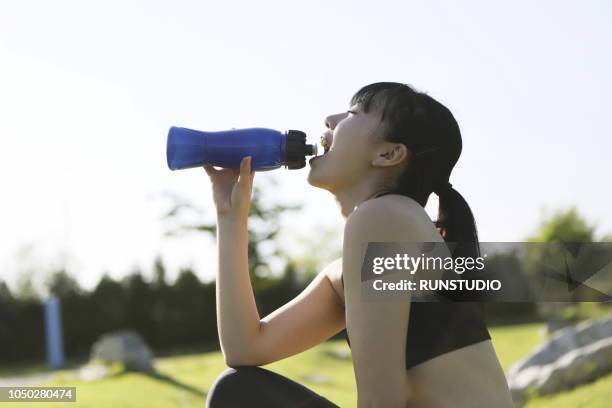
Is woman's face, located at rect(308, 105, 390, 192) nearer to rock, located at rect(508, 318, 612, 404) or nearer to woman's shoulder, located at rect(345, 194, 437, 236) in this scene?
woman's shoulder, located at rect(345, 194, 437, 236)

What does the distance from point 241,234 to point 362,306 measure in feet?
2.16

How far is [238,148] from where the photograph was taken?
233 cm

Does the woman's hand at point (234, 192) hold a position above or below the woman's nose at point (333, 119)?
below

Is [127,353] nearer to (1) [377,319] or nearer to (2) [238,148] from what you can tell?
(2) [238,148]

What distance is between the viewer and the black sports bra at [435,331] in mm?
1722

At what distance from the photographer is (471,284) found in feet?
6.40

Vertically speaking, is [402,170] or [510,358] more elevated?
[402,170]

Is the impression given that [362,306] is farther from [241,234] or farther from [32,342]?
[32,342]

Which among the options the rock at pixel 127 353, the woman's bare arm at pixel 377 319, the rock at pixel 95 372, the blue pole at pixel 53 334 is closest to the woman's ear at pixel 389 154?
the woman's bare arm at pixel 377 319

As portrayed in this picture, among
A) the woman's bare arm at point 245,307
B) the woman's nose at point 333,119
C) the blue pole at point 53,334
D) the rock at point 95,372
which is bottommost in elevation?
the blue pole at point 53,334

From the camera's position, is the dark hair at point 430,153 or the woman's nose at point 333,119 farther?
the woman's nose at point 333,119

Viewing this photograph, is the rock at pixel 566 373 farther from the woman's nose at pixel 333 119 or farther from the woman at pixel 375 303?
the woman's nose at pixel 333 119

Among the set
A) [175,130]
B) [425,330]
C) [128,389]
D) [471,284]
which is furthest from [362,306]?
[128,389]

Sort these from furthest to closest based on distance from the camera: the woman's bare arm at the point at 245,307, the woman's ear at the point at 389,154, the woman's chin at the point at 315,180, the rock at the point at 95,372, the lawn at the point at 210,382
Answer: the rock at the point at 95,372 → the lawn at the point at 210,382 → the woman's bare arm at the point at 245,307 → the woman's chin at the point at 315,180 → the woman's ear at the point at 389,154
